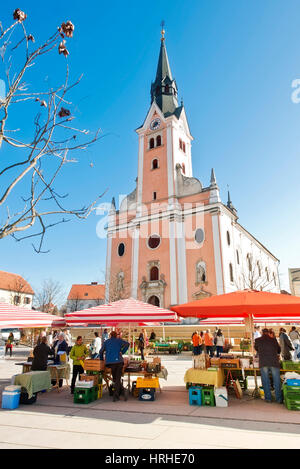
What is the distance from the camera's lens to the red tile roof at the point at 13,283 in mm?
50781

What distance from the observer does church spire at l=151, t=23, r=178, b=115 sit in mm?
41562

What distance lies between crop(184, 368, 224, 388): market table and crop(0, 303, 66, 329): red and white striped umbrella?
167 inches

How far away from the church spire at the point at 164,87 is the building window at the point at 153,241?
16.8 metres

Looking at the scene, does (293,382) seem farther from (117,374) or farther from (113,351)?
(113,351)

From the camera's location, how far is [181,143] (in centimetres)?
4003

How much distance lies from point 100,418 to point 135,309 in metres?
3.37

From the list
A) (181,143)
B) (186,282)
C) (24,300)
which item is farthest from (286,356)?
(24,300)

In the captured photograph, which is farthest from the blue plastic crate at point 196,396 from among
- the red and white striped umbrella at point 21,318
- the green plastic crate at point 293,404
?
the red and white striped umbrella at point 21,318

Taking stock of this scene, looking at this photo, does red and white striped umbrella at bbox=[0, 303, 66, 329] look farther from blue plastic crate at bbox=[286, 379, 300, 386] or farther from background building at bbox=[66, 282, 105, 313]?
background building at bbox=[66, 282, 105, 313]

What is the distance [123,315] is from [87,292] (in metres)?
62.9

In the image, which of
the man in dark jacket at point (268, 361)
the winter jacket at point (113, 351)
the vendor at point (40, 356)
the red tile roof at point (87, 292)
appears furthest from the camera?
the red tile roof at point (87, 292)

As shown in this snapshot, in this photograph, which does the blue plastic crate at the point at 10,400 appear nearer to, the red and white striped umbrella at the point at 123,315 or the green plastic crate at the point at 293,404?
the red and white striped umbrella at the point at 123,315

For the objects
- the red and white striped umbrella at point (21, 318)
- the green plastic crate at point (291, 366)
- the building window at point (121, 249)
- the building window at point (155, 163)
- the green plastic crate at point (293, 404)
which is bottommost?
the green plastic crate at point (293, 404)

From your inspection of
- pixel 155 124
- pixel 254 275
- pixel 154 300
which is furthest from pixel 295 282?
pixel 155 124
